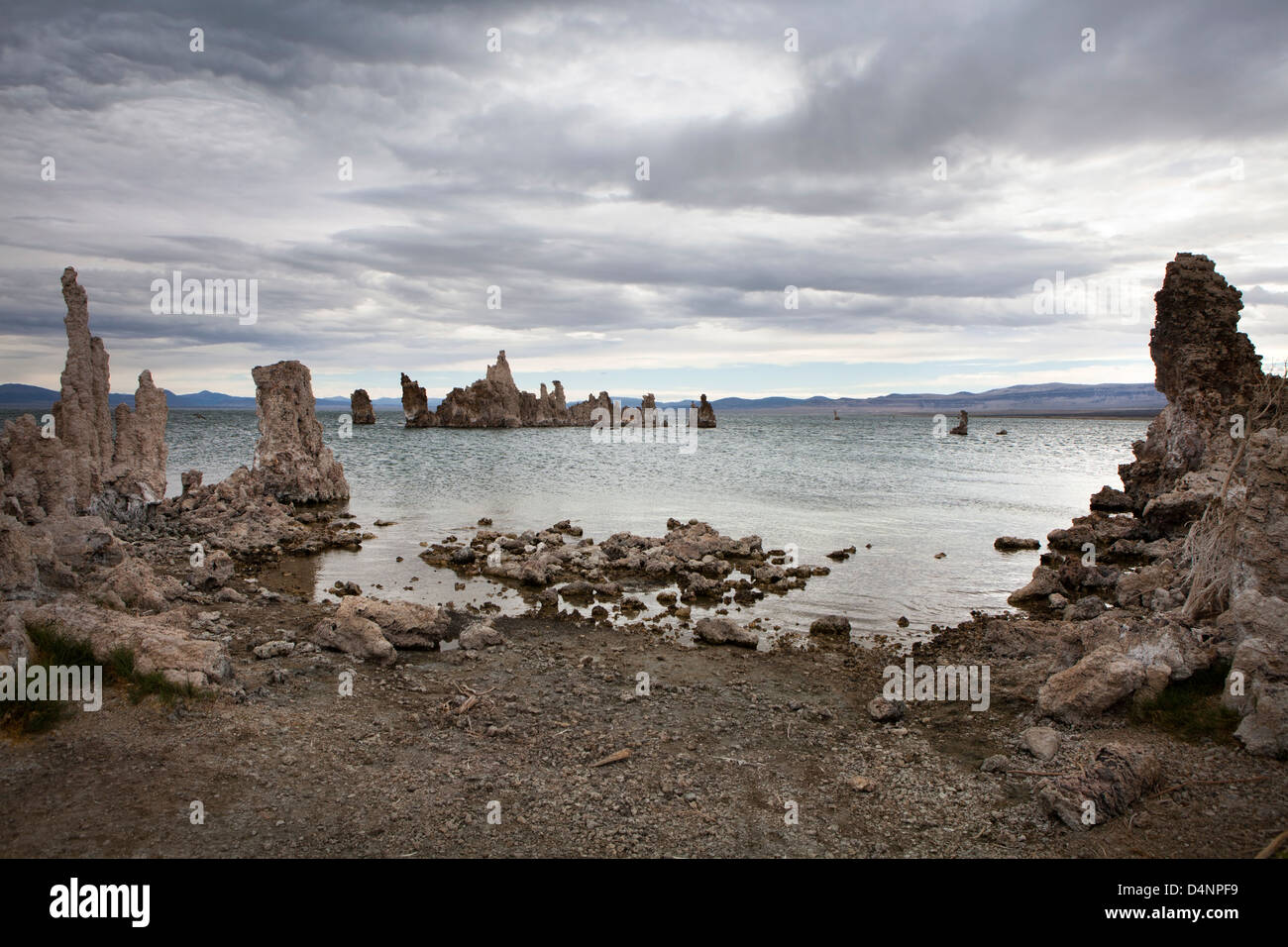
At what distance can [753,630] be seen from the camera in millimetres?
16375

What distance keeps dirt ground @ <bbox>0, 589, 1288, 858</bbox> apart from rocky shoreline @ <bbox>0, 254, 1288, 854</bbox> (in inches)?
2.3

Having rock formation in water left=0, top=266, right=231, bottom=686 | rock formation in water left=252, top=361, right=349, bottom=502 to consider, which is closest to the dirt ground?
rock formation in water left=0, top=266, right=231, bottom=686

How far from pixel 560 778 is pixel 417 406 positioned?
13830 centimetres

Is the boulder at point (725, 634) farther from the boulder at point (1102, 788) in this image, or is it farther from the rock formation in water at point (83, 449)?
the rock formation in water at point (83, 449)

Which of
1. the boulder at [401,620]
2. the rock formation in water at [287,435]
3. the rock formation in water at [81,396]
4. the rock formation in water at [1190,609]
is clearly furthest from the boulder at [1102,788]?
the rock formation in water at [287,435]

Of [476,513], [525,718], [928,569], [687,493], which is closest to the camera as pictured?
[525,718]

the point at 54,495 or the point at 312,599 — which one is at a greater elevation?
the point at 54,495

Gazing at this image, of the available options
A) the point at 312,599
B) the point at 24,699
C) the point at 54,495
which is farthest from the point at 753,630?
the point at 54,495

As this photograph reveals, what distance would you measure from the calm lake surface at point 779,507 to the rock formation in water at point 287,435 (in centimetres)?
276

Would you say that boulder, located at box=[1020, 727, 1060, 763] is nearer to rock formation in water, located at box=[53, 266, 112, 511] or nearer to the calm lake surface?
the calm lake surface

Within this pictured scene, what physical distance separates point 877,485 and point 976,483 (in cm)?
734

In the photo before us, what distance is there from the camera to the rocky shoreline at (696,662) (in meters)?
8.34

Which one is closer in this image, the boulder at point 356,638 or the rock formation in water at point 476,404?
the boulder at point 356,638

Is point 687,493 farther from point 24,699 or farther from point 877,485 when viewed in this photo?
point 24,699
